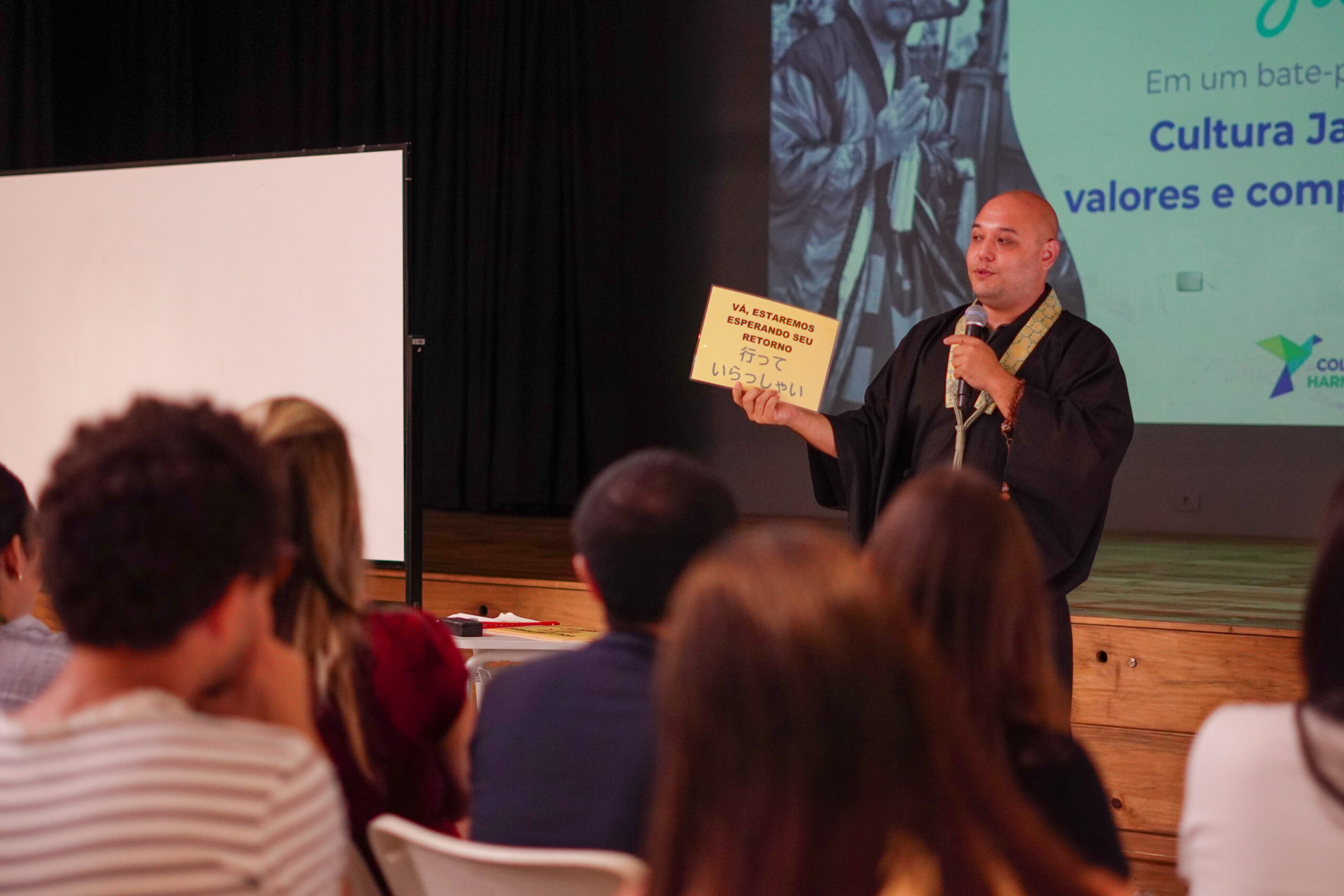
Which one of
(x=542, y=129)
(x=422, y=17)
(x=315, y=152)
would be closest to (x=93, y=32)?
(x=422, y=17)

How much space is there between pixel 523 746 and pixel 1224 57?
4758 millimetres

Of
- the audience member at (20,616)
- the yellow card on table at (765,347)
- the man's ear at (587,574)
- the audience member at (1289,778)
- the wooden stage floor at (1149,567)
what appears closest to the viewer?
the audience member at (1289,778)

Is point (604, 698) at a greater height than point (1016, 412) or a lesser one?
lesser

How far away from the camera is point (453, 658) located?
5.17ft

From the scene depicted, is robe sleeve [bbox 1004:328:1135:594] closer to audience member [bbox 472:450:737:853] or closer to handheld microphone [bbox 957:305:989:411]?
handheld microphone [bbox 957:305:989:411]

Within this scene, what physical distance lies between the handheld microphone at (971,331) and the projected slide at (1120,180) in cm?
270

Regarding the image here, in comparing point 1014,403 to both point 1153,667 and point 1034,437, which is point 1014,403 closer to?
point 1034,437

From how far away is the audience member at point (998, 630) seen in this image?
110 cm

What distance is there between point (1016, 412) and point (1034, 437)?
64 millimetres

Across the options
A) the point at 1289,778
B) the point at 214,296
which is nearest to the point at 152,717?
the point at 1289,778

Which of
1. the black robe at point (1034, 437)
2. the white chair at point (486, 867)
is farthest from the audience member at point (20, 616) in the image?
the black robe at point (1034, 437)

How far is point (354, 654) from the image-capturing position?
4.92 ft

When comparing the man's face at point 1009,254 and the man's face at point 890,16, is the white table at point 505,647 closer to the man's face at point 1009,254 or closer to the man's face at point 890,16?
the man's face at point 1009,254

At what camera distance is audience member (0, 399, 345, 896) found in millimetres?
903
